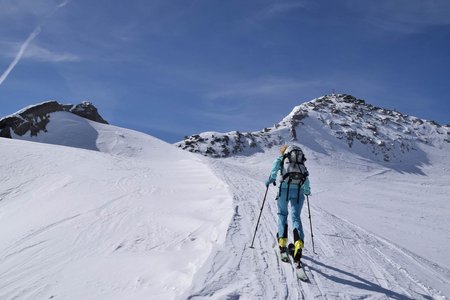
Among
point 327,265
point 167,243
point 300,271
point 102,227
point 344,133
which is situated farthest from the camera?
point 344,133

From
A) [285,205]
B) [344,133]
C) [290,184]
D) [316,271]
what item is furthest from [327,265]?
[344,133]

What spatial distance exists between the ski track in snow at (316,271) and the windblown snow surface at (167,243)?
30 mm

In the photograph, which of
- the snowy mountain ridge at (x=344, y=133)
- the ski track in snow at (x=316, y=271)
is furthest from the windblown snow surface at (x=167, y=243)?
the snowy mountain ridge at (x=344, y=133)

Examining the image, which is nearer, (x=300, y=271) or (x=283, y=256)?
(x=300, y=271)

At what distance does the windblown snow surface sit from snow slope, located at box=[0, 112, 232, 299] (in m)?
0.03

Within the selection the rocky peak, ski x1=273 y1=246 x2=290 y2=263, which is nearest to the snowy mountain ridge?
the rocky peak

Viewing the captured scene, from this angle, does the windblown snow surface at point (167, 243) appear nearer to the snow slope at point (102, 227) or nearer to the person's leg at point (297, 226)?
the snow slope at point (102, 227)

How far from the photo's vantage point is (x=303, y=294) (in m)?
6.58

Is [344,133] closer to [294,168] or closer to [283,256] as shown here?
[294,168]

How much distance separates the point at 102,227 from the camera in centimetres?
1084

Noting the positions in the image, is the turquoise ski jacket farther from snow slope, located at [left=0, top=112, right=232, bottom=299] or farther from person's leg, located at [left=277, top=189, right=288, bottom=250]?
snow slope, located at [left=0, top=112, right=232, bottom=299]

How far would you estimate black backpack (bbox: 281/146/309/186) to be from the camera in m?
8.30

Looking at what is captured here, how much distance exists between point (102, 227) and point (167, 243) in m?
2.60

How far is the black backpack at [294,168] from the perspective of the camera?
8.30 meters
